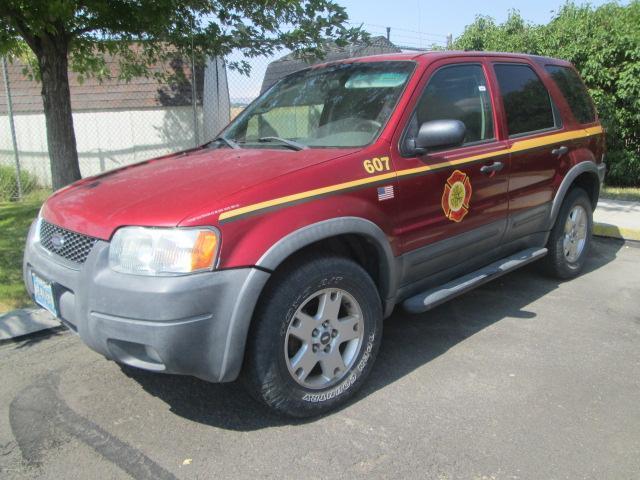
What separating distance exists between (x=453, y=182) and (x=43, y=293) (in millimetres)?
2475

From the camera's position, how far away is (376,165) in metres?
3.21

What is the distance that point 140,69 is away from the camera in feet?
23.6

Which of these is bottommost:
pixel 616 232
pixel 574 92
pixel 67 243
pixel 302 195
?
pixel 616 232

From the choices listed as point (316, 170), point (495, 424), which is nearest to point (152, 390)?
point (316, 170)

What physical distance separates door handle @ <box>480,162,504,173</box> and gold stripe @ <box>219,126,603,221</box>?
0.06 m

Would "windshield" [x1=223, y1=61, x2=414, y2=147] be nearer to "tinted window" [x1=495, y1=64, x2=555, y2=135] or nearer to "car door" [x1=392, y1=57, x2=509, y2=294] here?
"car door" [x1=392, y1=57, x2=509, y2=294]

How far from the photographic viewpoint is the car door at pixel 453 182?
3.41 metres

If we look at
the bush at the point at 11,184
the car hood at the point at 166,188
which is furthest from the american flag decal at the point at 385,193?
the bush at the point at 11,184

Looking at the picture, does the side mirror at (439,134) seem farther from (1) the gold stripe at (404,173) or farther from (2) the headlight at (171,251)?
(2) the headlight at (171,251)

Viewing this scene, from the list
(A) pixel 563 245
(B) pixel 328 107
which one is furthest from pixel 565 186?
(B) pixel 328 107

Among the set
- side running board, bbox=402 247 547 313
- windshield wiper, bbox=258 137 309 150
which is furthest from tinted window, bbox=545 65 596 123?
windshield wiper, bbox=258 137 309 150

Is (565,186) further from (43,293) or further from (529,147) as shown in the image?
(43,293)

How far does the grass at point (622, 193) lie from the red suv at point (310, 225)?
5000 millimetres

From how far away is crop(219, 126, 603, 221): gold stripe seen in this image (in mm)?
2699
